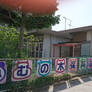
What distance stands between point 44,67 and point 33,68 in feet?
1.69

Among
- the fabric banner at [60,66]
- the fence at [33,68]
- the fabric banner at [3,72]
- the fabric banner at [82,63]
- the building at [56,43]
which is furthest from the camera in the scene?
the building at [56,43]

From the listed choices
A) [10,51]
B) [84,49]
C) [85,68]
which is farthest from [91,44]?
[10,51]

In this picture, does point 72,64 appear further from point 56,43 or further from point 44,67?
point 56,43

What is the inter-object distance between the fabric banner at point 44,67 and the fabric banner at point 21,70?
1.66ft

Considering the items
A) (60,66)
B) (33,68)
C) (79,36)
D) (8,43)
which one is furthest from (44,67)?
(79,36)

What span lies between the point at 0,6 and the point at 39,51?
8162 mm

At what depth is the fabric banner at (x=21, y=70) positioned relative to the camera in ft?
14.3

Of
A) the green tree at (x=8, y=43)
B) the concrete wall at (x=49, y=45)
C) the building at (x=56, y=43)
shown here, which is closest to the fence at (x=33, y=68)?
the green tree at (x=8, y=43)

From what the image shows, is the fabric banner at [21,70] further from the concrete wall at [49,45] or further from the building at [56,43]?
the concrete wall at [49,45]

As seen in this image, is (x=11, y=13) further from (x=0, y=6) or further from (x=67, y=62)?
(x=67, y=62)

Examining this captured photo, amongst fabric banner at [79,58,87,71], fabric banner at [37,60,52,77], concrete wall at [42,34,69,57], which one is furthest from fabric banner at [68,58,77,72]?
concrete wall at [42,34,69,57]

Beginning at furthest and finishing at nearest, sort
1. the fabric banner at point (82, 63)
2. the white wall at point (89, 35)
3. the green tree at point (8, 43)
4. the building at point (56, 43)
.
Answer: the white wall at point (89, 35) → the building at point (56, 43) → the fabric banner at point (82, 63) → the green tree at point (8, 43)

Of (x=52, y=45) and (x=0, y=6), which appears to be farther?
(x=52, y=45)

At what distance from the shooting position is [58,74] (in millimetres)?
6281
